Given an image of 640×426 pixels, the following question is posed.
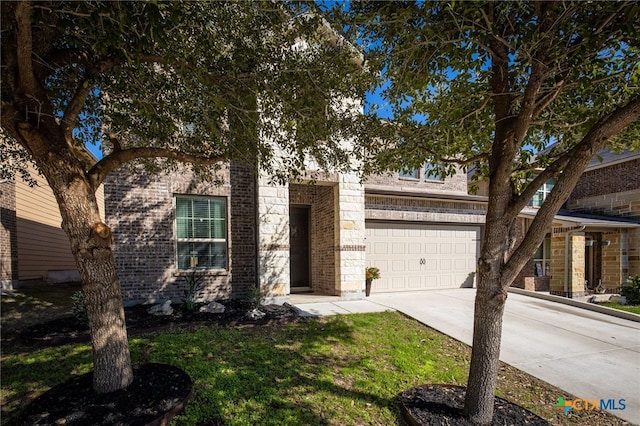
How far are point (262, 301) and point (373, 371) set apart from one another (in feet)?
12.6

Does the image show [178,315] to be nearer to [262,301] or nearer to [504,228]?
[262,301]

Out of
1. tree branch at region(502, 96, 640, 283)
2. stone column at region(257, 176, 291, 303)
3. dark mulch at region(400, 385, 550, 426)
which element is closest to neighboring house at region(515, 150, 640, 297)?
dark mulch at region(400, 385, 550, 426)

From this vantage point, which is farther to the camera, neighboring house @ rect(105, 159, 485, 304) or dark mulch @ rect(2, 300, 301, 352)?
neighboring house @ rect(105, 159, 485, 304)

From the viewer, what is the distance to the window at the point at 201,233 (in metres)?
7.71

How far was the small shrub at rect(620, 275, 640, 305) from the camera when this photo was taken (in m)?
9.42

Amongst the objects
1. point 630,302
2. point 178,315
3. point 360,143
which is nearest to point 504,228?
point 360,143

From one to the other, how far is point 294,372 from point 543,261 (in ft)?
42.8

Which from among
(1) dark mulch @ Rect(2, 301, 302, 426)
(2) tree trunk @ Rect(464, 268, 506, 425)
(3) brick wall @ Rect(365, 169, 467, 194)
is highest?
(3) brick wall @ Rect(365, 169, 467, 194)

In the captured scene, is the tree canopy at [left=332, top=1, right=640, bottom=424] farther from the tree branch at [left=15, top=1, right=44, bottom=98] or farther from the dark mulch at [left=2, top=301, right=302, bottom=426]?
the dark mulch at [left=2, top=301, right=302, bottom=426]

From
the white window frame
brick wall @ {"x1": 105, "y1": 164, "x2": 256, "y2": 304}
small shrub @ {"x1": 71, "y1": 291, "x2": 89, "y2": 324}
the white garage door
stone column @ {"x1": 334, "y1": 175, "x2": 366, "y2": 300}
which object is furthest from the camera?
the white garage door

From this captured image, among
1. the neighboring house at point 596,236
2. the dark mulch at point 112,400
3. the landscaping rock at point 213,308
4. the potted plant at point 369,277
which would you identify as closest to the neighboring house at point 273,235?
the potted plant at point 369,277

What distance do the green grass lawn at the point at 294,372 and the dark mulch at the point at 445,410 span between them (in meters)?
0.22

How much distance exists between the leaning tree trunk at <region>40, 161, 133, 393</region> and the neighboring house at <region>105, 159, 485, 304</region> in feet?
11.5

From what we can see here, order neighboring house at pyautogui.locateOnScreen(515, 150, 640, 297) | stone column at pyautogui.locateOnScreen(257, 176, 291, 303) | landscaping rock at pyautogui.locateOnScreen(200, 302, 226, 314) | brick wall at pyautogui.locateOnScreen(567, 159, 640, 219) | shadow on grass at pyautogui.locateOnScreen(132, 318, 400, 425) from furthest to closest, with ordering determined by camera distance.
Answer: brick wall at pyautogui.locateOnScreen(567, 159, 640, 219), neighboring house at pyautogui.locateOnScreen(515, 150, 640, 297), stone column at pyautogui.locateOnScreen(257, 176, 291, 303), landscaping rock at pyautogui.locateOnScreen(200, 302, 226, 314), shadow on grass at pyautogui.locateOnScreen(132, 318, 400, 425)
